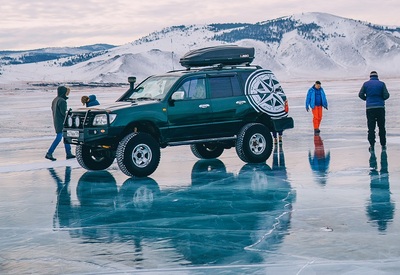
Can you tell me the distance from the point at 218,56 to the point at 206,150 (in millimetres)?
2010

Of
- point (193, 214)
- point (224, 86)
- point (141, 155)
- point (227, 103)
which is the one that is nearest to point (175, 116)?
point (141, 155)

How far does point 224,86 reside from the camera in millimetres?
15656

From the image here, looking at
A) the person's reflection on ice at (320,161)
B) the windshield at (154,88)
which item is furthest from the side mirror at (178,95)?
the person's reflection on ice at (320,161)

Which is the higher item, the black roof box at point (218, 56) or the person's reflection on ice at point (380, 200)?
the black roof box at point (218, 56)

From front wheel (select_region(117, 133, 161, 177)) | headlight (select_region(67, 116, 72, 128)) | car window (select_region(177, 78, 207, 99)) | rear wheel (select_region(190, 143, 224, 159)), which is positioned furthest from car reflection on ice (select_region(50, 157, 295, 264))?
rear wheel (select_region(190, 143, 224, 159))

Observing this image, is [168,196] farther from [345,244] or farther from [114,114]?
[345,244]

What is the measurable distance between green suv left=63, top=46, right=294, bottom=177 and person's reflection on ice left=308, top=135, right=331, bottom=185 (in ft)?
2.94

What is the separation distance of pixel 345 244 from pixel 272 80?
8213 mm

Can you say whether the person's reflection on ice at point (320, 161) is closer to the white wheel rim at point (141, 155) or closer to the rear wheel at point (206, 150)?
the rear wheel at point (206, 150)

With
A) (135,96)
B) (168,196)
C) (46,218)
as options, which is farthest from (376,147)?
(46,218)

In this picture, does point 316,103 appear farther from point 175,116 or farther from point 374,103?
point 175,116

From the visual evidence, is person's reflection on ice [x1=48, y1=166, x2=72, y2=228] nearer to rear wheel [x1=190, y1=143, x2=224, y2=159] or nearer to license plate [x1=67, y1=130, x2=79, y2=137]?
license plate [x1=67, y1=130, x2=79, y2=137]

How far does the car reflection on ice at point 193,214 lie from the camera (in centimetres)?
850

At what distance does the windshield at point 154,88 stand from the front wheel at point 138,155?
1.03 m
